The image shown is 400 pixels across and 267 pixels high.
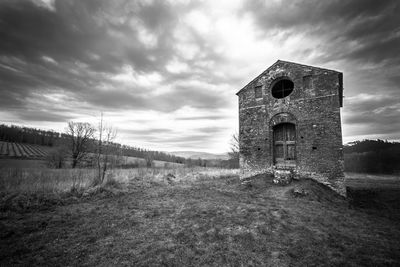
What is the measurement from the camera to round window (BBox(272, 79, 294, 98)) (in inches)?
407

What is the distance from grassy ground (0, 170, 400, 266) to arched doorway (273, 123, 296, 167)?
255cm

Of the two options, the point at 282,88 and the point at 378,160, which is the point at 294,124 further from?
the point at 378,160

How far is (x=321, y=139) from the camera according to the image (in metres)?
8.66

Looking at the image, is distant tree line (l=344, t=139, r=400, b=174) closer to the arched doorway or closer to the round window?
the arched doorway

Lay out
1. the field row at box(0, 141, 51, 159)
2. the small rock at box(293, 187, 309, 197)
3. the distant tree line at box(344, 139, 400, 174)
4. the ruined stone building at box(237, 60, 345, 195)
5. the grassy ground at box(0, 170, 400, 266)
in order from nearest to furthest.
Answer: the grassy ground at box(0, 170, 400, 266) → the small rock at box(293, 187, 309, 197) → the ruined stone building at box(237, 60, 345, 195) → the distant tree line at box(344, 139, 400, 174) → the field row at box(0, 141, 51, 159)

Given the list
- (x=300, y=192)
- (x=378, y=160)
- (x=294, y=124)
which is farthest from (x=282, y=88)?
(x=378, y=160)

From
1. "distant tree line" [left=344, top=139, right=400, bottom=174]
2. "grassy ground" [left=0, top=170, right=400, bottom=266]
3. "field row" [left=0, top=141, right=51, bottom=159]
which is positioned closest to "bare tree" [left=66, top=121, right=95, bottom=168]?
"field row" [left=0, top=141, right=51, bottom=159]

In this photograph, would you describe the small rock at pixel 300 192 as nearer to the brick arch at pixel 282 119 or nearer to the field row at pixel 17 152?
the brick arch at pixel 282 119

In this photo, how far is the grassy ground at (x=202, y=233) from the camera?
3275 mm

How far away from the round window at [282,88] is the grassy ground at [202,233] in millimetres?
6056

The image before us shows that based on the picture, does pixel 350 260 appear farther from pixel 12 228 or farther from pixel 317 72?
pixel 317 72

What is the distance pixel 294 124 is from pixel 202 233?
8183 mm

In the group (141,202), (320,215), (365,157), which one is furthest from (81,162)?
(365,157)

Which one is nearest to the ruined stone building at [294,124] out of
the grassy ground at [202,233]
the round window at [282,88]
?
the round window at [282,88]
